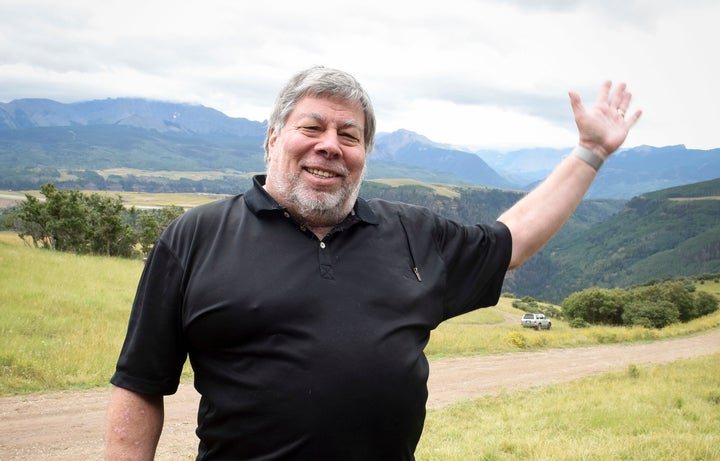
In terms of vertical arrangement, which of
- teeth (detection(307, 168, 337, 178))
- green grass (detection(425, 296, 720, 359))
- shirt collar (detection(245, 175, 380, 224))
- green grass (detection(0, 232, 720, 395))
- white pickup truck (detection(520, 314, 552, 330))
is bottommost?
white pickup truck (detection(520, 314, 552, 330))

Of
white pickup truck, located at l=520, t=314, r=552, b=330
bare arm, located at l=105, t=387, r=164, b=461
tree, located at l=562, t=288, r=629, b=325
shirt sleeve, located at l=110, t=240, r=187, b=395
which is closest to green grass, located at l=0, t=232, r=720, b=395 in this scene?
white pickup truck, located at l=520, t=314, r=552, b=330

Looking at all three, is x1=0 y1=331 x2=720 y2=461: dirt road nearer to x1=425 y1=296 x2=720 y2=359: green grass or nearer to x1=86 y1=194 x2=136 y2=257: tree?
x1=425 y1=296 x2=720 y2=359: green grass

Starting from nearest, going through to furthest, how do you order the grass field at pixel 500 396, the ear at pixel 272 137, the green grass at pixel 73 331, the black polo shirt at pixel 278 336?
1. the black polo shirt at pixel 278 336
2. the ear at pixel 272 137
3. the grass field at pixel 500 396
4. the green grass at pixel 73 331

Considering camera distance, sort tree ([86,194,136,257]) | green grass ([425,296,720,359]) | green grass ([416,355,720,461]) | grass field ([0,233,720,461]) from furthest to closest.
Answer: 1. tree ([86,194,136,257])
2. green grass ([425,296,720,359])
3. grass field ([0,233,720,461])
4. green grass ([416,355,720,461])

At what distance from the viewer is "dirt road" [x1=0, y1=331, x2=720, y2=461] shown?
27.8 ft

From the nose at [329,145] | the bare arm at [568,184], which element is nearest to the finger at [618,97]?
the bare arm at [568,184]

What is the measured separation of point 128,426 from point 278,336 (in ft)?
2.38

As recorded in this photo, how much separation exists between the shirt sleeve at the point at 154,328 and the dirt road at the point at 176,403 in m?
6.69

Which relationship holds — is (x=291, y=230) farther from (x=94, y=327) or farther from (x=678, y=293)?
(x=678, y=293)

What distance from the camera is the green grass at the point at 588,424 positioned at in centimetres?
690

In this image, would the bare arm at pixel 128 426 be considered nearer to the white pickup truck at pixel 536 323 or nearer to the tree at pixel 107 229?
the white pickup truck at pixel 536 323

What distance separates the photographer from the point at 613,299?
4550 centimetres

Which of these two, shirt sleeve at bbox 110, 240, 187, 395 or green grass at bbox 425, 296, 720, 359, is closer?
shirt sleeve at bbox 110, 240, 187, 395

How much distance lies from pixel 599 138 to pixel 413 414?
1.75 metres
